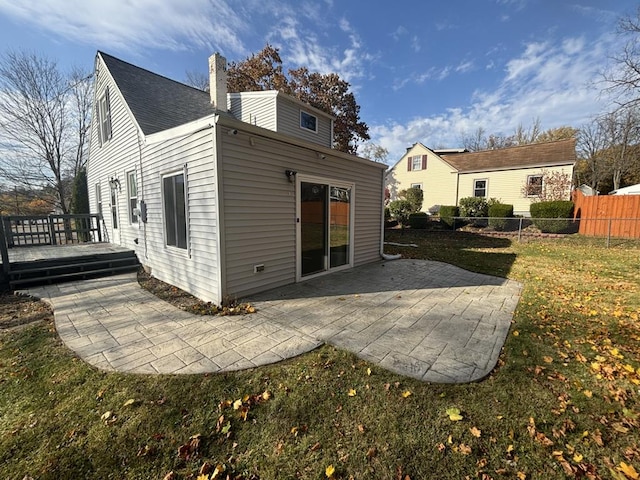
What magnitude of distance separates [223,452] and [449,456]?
1480mm

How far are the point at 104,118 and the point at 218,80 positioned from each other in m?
4.16

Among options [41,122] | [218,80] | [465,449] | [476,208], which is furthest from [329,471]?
[41,122]

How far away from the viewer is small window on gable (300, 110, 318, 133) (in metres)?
11.2

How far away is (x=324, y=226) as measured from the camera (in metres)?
6.22

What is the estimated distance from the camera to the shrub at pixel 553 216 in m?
11.5

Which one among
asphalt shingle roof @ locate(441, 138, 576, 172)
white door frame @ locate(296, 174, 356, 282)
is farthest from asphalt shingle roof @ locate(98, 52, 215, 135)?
asphalt shingle roof @ locate(441, 138, 576, 172)

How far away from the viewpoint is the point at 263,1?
8312mm

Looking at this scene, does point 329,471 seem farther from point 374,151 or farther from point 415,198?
point 374,151

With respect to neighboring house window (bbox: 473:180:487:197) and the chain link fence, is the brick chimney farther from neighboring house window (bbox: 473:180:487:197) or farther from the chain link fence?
neighboring house window (bbox: 473:180:487:197)

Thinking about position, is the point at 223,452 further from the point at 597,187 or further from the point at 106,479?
the point at 597,187

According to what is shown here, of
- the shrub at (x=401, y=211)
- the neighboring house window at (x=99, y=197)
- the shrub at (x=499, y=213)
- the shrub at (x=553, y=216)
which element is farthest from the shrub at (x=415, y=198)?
the neighboring house window at (x=99, y=197)

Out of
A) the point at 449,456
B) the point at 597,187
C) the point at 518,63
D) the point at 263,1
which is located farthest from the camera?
the point at 597,187

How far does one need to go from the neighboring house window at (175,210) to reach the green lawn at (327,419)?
2.55 meters

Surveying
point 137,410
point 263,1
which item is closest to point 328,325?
point 137,410
